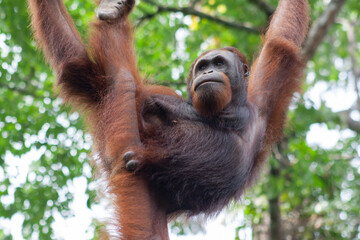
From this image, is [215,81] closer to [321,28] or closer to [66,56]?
[66,56]

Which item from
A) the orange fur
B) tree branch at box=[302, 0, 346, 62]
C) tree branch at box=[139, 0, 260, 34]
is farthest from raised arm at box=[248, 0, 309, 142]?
tree branch at box=[139, 0, 260, 34]

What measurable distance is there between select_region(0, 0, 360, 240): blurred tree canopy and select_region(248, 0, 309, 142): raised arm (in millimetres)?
546

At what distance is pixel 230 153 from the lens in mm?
3453

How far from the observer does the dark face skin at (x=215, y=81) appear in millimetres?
3410

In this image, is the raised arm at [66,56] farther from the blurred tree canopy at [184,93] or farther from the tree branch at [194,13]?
the tree branch at [194,13]

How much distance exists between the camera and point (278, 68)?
4301 mm

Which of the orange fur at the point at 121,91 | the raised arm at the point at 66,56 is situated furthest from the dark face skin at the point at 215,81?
the raised arm at the point at 66,56

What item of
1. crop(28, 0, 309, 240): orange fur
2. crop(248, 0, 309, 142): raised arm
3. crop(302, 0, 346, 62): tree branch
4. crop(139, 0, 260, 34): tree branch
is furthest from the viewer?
crop(139, 0, 260, 34): tree branch

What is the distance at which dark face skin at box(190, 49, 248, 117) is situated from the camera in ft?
11.2

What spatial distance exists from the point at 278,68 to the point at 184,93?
2.83 meters

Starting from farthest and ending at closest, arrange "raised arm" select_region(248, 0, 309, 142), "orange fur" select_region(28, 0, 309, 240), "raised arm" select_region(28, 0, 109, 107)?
"raised arm" select_region(248, 0, 309, 142) → "raised arm" select_region(28, 0, 109, 107) → "orange fur" select_region(28, 0, 309, 240)

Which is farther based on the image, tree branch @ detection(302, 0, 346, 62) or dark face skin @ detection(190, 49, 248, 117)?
tree branch @ detection(302, 0, 346, 62)

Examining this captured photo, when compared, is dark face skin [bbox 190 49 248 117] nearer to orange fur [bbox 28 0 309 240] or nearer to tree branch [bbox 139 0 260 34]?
orange fur [bbox 28 0 309 240]

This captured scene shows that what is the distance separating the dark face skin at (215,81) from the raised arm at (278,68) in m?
0.36
